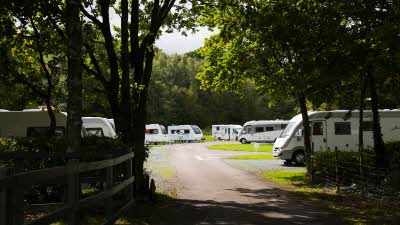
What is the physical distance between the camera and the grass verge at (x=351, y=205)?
8.49 m

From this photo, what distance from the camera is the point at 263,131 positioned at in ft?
167

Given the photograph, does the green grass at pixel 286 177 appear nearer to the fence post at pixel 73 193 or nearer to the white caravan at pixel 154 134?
the fence post at pixel 73 193

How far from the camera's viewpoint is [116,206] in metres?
8.55

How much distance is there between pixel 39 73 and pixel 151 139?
118 ft

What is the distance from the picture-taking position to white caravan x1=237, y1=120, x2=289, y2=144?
5031 cm

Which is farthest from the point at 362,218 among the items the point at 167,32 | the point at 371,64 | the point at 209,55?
the point at 209,55

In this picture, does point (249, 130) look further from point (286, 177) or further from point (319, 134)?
point (286, 177)

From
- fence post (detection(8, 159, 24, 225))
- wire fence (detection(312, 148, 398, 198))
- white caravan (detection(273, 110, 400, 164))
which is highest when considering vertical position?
white caravan (detection(273, 110, 400, 164))

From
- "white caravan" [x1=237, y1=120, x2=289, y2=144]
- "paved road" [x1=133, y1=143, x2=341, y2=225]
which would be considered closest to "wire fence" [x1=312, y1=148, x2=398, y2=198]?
"paved road" [x1=133, y1=143, x2=341, y2=225]

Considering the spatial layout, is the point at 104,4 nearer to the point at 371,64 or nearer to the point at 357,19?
the point at 357,19

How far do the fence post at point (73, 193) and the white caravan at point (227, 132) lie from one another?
197 feet

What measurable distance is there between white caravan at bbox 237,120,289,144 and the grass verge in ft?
114

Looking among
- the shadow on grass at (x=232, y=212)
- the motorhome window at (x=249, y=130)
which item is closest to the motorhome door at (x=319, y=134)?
the shadow on grass at (x=232, y=212)

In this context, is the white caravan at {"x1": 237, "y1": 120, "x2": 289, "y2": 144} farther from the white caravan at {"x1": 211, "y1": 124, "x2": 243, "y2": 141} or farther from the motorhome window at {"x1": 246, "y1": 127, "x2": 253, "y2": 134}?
the white caravan at {"x1": 211, "y1": 124, "x2": 243, "y2": 141}
